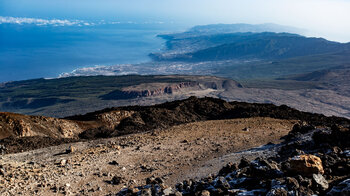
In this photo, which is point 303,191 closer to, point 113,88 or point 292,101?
point 292,101

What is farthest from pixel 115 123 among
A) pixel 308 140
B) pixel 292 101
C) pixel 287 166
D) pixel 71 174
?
pixel 292 101

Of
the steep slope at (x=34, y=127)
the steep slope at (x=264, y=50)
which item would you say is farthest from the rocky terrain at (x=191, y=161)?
the steep slope at (x=264, y=50)

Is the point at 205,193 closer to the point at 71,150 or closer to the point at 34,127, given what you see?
the point at 71,150

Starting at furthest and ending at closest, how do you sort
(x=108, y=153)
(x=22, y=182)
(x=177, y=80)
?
(x=177, y=80) < (x=108, y=153) < (x=22, y=182)

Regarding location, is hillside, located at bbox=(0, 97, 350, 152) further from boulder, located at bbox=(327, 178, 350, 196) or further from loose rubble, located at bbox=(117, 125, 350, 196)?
boulder, located at bbox=(327, 178, 350, 196)

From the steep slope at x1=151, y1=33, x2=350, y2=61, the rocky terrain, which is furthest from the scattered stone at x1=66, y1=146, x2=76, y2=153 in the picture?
the steep slope at x1=151, y1=33, x2=350, y2=61
